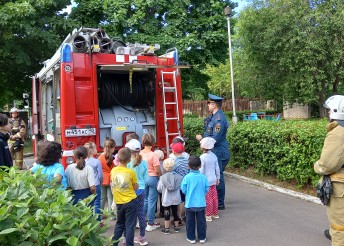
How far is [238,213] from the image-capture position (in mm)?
6059

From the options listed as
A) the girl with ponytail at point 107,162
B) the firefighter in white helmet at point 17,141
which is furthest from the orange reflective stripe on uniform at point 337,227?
the firefighter in white helmet at point 17,141

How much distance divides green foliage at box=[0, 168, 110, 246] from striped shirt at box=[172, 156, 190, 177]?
304cm

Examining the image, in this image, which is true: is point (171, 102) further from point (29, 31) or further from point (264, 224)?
point (29, 31)

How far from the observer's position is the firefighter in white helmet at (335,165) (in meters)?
3.65

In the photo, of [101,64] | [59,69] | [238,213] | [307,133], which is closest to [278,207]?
[238,213]

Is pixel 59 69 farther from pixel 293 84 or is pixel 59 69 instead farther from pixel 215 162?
pixel 293 84

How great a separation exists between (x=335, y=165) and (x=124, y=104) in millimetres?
4680

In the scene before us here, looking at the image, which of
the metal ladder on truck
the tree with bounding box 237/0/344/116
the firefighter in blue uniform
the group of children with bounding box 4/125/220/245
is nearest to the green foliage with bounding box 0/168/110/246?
the group of children with bounding box 4/125/220/245

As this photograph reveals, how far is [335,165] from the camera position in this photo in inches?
144

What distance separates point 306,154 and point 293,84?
1283 cm

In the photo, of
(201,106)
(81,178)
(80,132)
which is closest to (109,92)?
(80,132)

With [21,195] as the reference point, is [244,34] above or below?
above

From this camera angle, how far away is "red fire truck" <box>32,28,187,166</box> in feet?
20.9

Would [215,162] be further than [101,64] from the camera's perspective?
No
